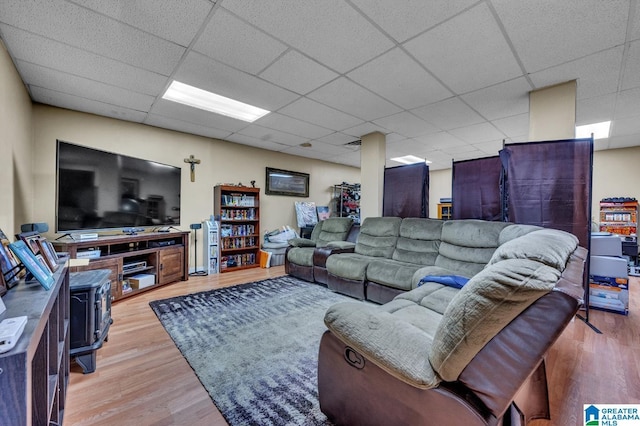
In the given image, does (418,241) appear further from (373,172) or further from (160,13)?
(160,13)

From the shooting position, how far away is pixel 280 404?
4.63 ft

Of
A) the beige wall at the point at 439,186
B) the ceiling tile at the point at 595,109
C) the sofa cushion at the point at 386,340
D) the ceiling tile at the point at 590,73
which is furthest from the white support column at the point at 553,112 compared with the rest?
the beige wall at the point at 439,186

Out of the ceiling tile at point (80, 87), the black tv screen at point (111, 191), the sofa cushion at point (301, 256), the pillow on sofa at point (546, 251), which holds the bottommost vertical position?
the sofa cushion at point (301, 256)

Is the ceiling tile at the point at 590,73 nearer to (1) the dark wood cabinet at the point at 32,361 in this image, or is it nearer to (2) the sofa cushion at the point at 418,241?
(2) the sofa cushion at the point at 418,241

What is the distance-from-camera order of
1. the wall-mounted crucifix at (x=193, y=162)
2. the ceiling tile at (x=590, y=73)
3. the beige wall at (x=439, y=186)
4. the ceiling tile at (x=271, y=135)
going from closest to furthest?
the ceiling tile at (x=590, y=73), the ceiling tile at (x=271, y=135), the wall-mounted crucifix at (x=193, y=162), the beige wall at (x=439, y=186)

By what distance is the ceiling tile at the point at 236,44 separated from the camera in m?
1.86

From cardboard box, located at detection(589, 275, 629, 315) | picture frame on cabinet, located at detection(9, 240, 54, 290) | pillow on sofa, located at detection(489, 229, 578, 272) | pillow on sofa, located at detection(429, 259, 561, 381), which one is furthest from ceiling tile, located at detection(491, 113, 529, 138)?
picture frame on cabinet, located at detection(9, 240, 54, 290)

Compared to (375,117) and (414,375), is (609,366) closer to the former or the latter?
(414,375)

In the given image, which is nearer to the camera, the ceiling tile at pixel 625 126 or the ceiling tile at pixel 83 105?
the ceiling tile at pixel 83 105

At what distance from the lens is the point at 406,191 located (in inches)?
152

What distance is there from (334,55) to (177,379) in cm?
265

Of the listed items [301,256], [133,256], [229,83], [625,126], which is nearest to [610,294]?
[625,126]

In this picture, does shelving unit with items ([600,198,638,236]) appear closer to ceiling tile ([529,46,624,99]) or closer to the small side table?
ceiling tile ([529,46,624,99])

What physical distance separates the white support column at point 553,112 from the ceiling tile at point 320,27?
1918mm
